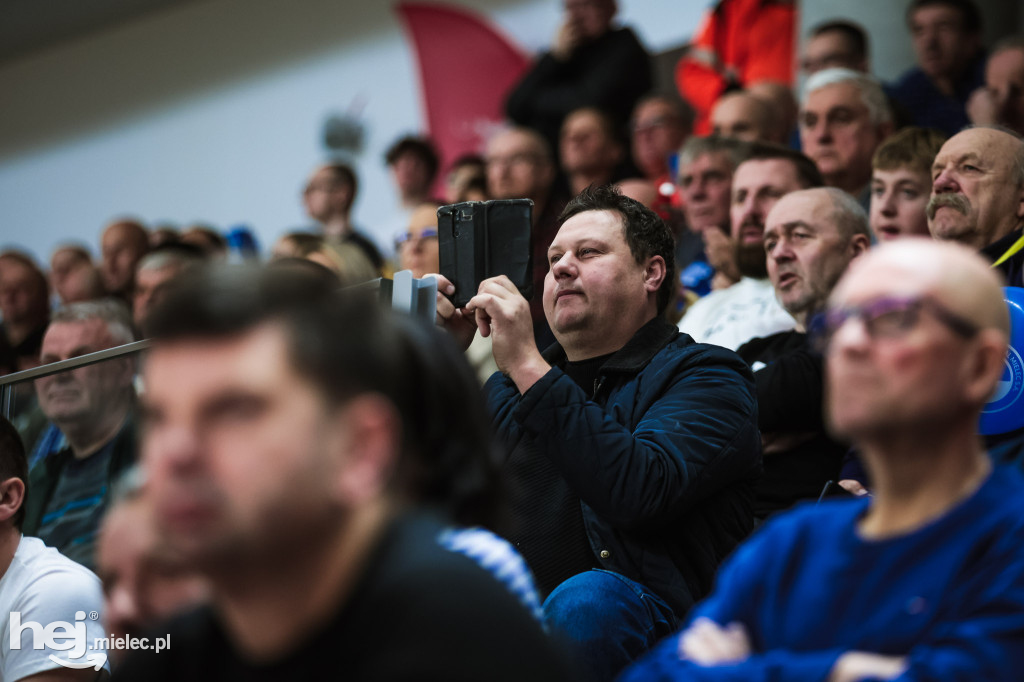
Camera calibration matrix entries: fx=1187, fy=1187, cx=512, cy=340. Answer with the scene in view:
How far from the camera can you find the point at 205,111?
8055 mm

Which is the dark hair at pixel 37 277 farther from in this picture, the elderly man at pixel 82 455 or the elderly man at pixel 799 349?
the elderly man at pixel 799 349

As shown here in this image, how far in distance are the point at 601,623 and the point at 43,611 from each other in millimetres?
1010

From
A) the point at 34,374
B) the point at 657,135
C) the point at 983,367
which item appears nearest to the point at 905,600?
the point at 983,367

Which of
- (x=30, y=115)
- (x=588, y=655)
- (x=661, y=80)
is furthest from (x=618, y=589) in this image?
(x=30, y=115)

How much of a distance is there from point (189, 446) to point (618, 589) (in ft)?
3.98

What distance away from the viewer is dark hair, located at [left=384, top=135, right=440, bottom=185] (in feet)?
17.6

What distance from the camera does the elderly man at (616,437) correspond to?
80.6 inches

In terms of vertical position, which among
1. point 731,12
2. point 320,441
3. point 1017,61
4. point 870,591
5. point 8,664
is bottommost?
point 8,664

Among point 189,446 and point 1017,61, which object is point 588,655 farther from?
point 1017,61

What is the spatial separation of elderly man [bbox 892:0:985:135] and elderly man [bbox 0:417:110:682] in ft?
10.8

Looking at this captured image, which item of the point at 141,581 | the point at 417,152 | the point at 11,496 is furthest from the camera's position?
the point at 417,152

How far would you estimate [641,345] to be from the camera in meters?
2.43

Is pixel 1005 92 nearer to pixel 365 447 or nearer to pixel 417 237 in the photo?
pixel 417 237

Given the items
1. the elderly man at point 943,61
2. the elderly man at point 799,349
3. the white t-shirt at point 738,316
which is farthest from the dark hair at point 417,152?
the elderly man at point 799,349
